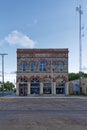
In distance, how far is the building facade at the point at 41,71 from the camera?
2931 inches

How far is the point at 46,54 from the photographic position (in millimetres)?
75125

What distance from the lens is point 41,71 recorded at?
74438 mm

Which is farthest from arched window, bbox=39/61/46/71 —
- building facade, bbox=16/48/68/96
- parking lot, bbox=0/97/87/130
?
parking lot, bbox=0/97/87/130

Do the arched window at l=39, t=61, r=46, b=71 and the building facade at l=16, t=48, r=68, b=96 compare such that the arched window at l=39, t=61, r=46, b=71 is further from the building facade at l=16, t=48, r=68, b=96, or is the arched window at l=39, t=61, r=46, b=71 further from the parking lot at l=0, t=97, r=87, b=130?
the parking lot at l=0, t=97, r=87, b=130

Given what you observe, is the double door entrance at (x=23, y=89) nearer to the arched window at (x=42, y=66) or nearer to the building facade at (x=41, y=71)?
the building facade at (x=41, y=71)

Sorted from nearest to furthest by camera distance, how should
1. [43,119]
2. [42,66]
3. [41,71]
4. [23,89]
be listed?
[43,119] → [41,71] → [42,66] → [23,89]

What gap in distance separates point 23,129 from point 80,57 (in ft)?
218

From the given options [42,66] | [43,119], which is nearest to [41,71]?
[42,66]

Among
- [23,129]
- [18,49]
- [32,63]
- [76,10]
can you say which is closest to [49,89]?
[32,63]

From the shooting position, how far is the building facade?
244 ft

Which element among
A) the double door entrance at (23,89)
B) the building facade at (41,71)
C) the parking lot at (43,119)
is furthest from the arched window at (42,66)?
the parking lot at (43,119)

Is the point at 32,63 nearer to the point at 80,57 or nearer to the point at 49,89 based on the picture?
the point at 49,89

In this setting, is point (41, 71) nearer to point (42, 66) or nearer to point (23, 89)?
point (42, 66)

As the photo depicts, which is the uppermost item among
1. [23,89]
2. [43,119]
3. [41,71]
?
[41,71]
